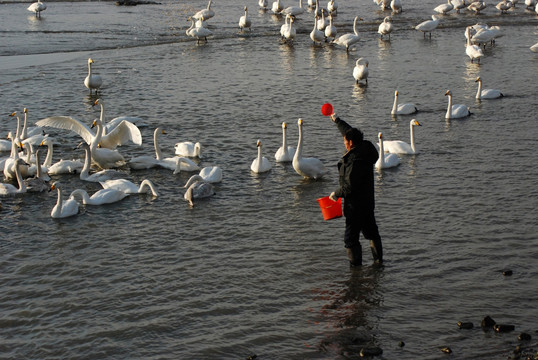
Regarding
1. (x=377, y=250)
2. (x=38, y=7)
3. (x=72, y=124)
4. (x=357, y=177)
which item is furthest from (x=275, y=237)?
(x=38, y=7)

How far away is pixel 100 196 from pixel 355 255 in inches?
187

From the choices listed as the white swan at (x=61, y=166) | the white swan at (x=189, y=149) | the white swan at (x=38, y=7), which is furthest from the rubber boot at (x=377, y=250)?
the white swan at (x=38, y=7)

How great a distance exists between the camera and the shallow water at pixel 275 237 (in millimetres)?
8539

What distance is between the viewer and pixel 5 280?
396 inches

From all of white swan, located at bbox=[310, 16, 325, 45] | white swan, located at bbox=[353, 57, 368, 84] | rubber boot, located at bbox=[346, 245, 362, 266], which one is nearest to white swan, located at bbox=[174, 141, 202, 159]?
rubber boot, located at bbox=[346, 245, 362, 266]

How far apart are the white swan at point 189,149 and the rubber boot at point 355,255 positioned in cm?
569

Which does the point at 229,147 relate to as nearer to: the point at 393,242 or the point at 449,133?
the point at 449,133

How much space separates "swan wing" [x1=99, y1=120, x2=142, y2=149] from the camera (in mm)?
15086

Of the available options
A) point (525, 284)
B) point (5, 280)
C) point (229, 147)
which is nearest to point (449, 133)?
point (229, 147)

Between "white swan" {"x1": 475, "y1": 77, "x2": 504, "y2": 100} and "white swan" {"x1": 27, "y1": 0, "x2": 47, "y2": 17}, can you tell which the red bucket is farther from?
"white swan" {"x1": 27, "y1": 0, "x2": 47, "y2": 17}

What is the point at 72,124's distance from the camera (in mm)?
15758

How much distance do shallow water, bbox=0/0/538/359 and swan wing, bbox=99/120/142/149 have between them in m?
0.39

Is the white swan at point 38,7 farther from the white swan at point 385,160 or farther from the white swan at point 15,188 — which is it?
the white swan at point 385,160

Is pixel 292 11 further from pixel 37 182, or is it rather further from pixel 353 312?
pixel 353 312
